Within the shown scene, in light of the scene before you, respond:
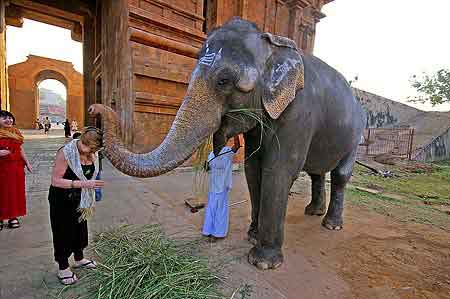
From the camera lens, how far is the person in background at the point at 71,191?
1933mm

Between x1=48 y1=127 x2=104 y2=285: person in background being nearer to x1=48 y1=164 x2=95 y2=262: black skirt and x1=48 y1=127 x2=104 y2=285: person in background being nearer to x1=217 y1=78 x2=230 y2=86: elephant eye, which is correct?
x1=48 y1=164 x2=95 y2=262: black skirt

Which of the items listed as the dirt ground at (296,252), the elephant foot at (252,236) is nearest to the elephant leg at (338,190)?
the dirt ground at (296,252)

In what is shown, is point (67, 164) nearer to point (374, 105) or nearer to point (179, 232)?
point (179, 232)

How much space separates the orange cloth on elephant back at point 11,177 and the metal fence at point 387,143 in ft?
53.6

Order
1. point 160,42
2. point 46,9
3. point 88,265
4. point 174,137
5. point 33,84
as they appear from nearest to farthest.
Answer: point 174,137
point 88,265
point 160,42
point 46,9
point 33,84

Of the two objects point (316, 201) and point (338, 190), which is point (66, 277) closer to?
point (338, 190)

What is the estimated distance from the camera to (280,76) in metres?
2.07

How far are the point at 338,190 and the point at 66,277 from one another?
3318mm

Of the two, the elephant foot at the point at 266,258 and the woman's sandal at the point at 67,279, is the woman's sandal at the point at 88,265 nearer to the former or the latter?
the woman's sandal at the point at 67,279

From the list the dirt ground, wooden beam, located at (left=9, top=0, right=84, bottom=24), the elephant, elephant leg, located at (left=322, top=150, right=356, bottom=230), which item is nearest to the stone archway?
wooden beam, located at (left=9, top=0, right=84, bottom=24)

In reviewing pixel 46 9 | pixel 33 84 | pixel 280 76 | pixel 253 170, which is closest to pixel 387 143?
pixel 253 170

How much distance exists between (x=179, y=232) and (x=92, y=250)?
99cm

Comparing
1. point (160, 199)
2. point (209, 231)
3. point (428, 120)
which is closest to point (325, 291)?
point (209, 231)

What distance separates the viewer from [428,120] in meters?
20.8
